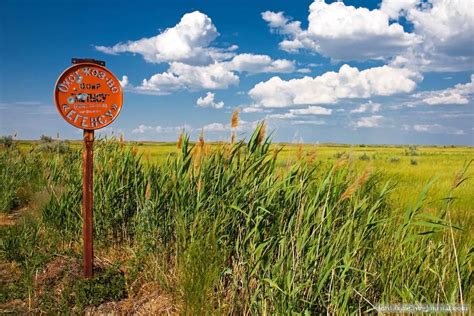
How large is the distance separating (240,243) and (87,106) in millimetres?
2275

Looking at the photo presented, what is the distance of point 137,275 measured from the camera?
4.35 metres

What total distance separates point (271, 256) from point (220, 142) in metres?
1.57

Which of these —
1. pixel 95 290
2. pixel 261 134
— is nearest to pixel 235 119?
pixel 261 134

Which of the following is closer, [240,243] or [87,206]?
[240,243]

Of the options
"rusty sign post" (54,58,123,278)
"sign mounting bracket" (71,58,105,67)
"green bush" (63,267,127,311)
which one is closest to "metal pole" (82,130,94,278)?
"rusty sign post" (54,58,123,278)

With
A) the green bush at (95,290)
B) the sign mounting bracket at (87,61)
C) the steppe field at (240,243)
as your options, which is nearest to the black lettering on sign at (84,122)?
the sign mounting bracket at (87,61)

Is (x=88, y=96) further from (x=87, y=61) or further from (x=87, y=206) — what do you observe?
(x=87, y=206)

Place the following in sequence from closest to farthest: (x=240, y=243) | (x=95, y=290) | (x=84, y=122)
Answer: (x=240, y=243), (x=95, y=290), (x=84, y=122)

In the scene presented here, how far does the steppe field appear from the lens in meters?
3.17

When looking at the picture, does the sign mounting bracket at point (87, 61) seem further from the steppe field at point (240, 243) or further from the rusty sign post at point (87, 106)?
the steppe field at point (240, 243)

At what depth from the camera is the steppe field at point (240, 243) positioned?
3.17m

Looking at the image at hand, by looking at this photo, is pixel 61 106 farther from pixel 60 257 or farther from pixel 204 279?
pixel 204 279

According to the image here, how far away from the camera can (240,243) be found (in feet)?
12.2

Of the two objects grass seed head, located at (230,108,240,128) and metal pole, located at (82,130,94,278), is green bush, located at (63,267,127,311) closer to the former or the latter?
metal pole, located at (82,130,94,278)
